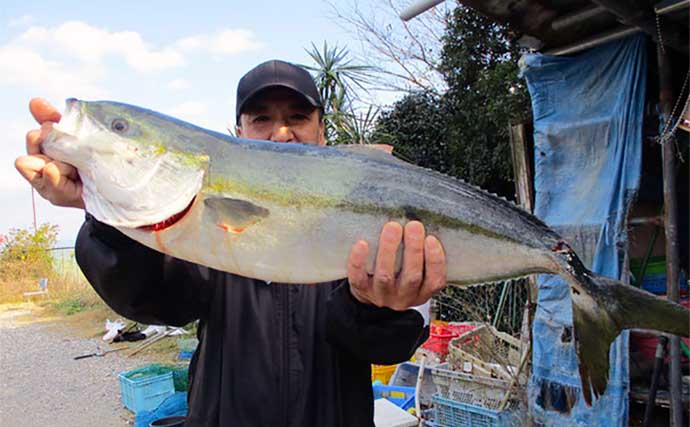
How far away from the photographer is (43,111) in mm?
1796

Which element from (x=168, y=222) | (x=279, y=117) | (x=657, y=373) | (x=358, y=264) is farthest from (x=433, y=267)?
(x=657, y=373)

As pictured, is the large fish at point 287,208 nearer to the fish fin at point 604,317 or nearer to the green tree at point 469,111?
the fish fin at point 604,317

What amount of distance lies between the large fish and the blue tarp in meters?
3.29

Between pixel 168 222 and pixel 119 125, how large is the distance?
1.37 ft

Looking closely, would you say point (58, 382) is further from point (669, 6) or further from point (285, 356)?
point (669, 6)

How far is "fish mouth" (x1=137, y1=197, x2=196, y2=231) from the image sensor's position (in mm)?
1803

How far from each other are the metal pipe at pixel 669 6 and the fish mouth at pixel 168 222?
4.39m

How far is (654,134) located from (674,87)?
28.2 inches

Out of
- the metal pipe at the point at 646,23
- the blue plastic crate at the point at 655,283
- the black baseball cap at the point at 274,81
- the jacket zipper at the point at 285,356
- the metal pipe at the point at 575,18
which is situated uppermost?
the metal pipe at the point at 575,18

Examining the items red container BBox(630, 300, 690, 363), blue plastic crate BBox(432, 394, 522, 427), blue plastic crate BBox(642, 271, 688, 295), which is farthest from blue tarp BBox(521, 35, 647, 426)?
blue plastic crate BBox(642, 271, 688, 295)

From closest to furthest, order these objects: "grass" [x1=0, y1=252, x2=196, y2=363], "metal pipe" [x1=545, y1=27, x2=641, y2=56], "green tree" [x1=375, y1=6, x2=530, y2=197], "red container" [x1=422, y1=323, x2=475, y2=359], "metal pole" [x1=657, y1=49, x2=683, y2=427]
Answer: "metal pole" [x1=657, y1=49, x2=683, y2=427] < "metal pipe" [x1=545, y1=27, x2=641, y2=56] < "red container" [x1=422, y1=323, x2=475, y2=359] < "green tree" [x1=375, y1=6, x2=530, y2=197] < "grass" [x1=0, y1=252, x2=196, y2=363]

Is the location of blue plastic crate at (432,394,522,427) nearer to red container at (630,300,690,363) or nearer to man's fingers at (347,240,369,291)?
red container at (630,300,690,363)

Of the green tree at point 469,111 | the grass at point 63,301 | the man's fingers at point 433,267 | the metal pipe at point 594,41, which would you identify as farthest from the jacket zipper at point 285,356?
the grass at point 63,301

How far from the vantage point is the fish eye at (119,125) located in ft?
5.99
